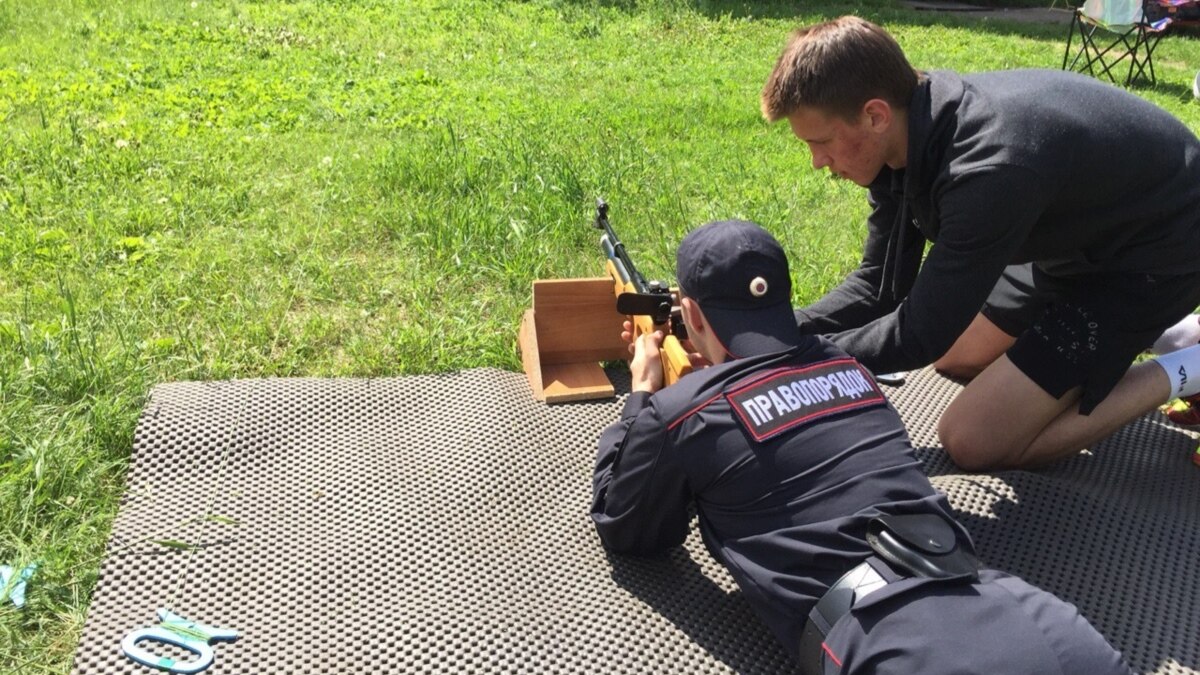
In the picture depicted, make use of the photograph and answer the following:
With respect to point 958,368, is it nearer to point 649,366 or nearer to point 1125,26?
point 649,366

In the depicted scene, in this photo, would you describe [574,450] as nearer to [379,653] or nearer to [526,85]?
[379,653]

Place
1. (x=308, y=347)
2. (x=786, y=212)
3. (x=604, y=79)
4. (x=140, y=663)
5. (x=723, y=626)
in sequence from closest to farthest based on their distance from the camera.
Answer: (x=140, y=663), (x=723, y=626), (x=308, y=347), (x=786, y=212), (x=604, y=79)

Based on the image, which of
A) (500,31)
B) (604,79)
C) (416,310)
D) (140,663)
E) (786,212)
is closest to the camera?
(140,663)

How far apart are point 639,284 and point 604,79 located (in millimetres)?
5493

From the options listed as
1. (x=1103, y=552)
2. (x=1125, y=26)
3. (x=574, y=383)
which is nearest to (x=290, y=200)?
(x=574, y=383)

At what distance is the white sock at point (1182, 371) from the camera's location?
3.38 metres

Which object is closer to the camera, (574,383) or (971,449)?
(971,449)

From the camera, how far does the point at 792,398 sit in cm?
222

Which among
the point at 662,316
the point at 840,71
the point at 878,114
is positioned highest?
the point at 840,71

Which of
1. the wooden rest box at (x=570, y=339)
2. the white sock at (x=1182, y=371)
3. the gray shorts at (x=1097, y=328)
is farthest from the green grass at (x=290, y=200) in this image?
the white sock at (x=1182, y=371)

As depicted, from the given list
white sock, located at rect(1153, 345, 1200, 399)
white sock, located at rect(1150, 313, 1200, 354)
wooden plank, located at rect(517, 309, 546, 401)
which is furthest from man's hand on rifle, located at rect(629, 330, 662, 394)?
white sock, located at rect(1150, 313, 1200, 354)

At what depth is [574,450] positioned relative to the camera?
3379 millimetres

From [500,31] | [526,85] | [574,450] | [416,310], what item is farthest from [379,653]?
[500,31]

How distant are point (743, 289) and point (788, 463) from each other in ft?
1.39
